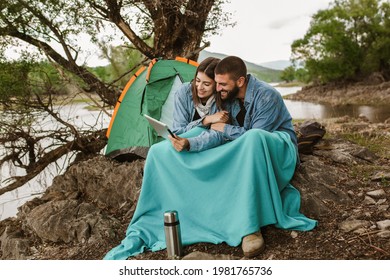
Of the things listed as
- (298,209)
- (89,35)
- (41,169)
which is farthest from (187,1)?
(298,209)

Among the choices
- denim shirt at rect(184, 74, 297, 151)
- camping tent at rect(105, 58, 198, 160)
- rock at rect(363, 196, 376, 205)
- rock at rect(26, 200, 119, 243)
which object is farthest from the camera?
camping tent at rect(105, 58, 198, 160)

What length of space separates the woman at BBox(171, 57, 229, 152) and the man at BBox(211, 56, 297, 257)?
0.07m

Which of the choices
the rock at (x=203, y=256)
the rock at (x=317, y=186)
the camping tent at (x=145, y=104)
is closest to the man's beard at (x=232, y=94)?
the rock at (x=317, y=186)

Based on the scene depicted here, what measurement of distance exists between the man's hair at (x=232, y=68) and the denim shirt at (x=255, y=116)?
96mm

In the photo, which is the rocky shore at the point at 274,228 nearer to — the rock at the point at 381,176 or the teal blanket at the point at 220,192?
the rock at the point at 381,176

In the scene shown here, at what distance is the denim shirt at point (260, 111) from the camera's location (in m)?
2.58

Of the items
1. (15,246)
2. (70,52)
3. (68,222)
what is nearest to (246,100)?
(68,222)

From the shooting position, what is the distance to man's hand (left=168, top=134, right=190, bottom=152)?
2.49m

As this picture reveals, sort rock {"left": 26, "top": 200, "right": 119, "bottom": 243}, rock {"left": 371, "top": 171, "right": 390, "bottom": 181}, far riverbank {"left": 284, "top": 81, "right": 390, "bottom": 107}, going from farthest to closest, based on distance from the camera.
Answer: far riverbank {"left": 284, "top": 81, "right": 390, "bottom": 107}
rock {"left": 26, "top": 200, "right": 119, "bottom": 243}
rock {"left": 371, "top": 171, "right": 390, "bottom": 181}

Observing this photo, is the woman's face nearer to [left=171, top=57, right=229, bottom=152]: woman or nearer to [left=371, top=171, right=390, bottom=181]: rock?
[left=171, top=57, right=229, bottom=152]: woman

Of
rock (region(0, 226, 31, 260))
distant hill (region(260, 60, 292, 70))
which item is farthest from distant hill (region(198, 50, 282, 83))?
rock (region(0, 226, 31, 260))

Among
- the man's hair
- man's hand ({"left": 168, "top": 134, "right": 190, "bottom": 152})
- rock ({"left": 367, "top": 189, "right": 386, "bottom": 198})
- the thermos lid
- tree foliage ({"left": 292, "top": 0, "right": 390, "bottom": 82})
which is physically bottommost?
rock ({"left": 367, "top": 189, "right": 386, "bottom": 198})

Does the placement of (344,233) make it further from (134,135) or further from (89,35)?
(89,35)

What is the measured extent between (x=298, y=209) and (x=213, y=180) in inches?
23.7
